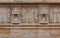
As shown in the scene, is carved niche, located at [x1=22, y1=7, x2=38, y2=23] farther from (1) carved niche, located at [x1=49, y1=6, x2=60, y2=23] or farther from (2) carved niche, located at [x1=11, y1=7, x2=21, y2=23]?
(1) carved niche, located at [x1=49, y1=6, x2=60, y2=23]

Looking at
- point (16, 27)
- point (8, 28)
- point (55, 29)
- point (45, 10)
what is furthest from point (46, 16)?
point (8, 28)

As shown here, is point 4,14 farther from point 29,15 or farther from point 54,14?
point 54,14

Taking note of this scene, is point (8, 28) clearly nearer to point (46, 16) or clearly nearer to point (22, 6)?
point (22, 6)

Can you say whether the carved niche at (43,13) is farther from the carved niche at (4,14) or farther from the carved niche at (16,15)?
the carved niche at (4,14)

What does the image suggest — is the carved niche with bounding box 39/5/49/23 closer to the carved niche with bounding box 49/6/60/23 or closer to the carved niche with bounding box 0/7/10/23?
the carved niche with bounding box 49/6/60/23

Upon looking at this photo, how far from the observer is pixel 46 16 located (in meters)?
2.74

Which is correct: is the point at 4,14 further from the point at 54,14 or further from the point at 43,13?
the point at 54,14

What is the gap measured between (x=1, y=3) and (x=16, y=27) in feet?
2.08

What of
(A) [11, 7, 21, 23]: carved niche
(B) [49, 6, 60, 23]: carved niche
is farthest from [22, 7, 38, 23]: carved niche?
(B) [49, 6, 60, 23]: carved niche

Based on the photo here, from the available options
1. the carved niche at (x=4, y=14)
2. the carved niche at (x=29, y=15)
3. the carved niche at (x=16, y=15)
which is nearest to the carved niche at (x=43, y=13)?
the carved niche at (x=29, y=15)

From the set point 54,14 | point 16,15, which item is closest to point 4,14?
point 16,15

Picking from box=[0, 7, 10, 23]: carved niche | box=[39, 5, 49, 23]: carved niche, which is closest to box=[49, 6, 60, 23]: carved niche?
box=[39, 5, 49, 23]: carved niche

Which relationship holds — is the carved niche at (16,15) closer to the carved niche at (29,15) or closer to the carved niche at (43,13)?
the carved niche at (29,15)

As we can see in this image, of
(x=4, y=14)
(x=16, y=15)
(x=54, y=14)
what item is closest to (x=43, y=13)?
(x=54, y=14)
